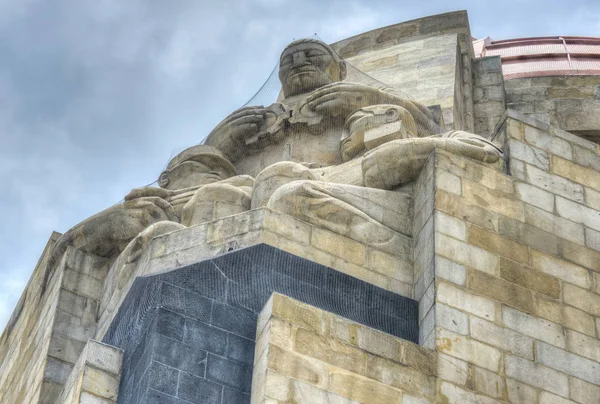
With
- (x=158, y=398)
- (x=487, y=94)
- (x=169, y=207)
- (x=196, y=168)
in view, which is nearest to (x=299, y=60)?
(x=196, y=168)

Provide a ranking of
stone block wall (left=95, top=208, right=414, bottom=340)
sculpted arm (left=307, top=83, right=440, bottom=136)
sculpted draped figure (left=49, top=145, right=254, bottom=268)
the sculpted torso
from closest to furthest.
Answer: stone block wall (left=95, top=208, right=414, bottom=340), the sculpted torso, sculpted draped figure (left=49, top=145, right=254, bottom=268), sculpted arm (left=307, top=83, right=440, bottom=136)

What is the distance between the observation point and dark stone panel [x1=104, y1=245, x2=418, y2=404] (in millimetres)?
13773

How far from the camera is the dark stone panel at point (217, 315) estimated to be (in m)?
13.8

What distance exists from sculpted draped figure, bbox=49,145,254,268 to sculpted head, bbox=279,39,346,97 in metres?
1.89

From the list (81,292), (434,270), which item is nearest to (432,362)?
(434,270)

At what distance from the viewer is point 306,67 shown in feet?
70.0

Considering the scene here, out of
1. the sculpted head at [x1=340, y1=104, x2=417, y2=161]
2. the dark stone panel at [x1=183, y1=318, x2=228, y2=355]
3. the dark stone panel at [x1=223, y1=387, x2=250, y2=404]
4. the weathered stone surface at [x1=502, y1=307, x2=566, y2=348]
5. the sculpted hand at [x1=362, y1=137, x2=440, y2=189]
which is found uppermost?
the sculpted head at [x1=340, y1=104, x2=417, y2=161]

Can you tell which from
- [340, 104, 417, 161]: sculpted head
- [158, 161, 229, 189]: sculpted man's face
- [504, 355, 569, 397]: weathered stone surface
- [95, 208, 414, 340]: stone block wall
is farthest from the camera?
[158, 161, 229, 189]: sculpted man's face

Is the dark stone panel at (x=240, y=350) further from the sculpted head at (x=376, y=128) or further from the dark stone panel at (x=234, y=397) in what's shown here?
the sculpted head at (x=376, y=128)

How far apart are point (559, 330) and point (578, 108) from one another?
9.98 m

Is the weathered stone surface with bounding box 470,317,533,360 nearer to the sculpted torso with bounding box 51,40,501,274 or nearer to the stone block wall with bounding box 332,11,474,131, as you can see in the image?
the sculpted torso with bounding box 51,40,501,274

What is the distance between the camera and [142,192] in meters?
18.4

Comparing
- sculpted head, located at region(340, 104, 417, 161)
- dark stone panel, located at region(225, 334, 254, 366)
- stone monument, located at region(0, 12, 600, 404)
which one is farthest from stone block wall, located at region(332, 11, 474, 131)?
dark stone panel, located at region(225, 334, 254, 366)

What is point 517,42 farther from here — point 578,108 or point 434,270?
point 434,270
